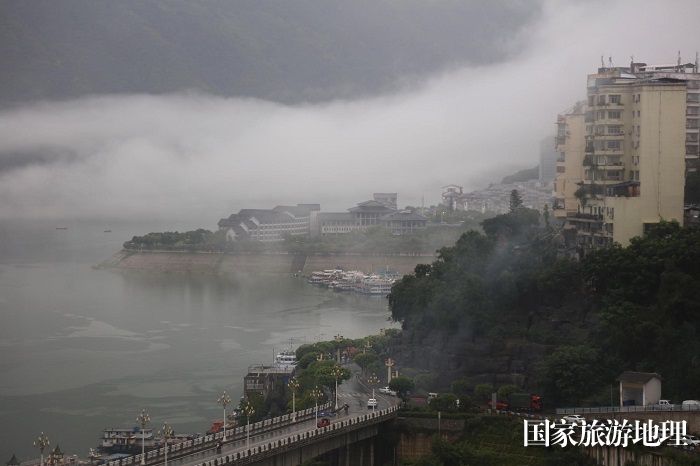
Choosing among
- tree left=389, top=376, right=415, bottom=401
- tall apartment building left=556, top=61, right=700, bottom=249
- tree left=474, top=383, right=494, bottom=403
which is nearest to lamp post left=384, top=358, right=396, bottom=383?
tree left=389, top=376, right=415, bottom=401

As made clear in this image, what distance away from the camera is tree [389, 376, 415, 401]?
30.9 ft

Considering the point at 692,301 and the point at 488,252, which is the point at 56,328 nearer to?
the point at 488,252

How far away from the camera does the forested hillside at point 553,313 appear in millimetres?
8484

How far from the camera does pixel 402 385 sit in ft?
30.9

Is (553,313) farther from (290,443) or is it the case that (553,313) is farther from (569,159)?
(290,443)

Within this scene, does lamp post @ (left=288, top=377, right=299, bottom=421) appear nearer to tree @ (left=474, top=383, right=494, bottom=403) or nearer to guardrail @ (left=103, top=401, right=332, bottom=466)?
guardrail @ (left=103, top=401, right=332, bottom=466)

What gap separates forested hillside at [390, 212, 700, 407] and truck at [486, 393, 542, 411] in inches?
4.9

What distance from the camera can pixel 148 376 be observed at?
43.0ft

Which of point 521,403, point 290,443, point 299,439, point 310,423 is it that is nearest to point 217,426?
point 310,423

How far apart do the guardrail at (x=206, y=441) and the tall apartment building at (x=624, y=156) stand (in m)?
3.31

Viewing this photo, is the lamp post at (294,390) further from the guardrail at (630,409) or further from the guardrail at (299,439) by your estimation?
the guardrail at (630,409)

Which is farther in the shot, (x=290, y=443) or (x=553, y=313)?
(x=553, y=313)

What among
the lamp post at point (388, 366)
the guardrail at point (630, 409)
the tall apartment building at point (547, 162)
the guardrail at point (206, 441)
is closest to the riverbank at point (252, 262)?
the tall apartment building at point (547, 162)

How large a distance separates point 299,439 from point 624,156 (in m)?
4.63
